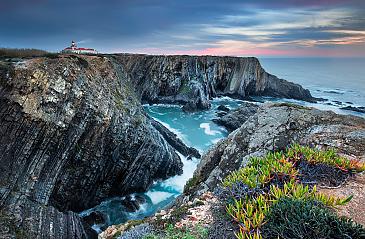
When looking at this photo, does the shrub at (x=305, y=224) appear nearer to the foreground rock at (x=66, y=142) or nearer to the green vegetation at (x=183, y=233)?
the green vegetation at (x=183, y=233)

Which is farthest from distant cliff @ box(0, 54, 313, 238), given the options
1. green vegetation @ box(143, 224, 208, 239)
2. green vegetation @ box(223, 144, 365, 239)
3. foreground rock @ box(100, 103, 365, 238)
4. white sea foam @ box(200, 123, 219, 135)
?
white sea foam @ box(200, 123, 219, 135)

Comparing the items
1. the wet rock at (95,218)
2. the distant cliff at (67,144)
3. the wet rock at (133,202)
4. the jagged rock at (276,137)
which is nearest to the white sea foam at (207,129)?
the distant cliff at (67,144)

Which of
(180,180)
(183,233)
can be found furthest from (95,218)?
(183,233)

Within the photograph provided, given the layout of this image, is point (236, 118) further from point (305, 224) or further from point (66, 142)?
point (305, 224)

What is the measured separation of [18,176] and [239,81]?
57789 millimetres

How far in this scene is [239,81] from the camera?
6519 cm

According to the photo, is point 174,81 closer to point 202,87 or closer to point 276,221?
point 202,87

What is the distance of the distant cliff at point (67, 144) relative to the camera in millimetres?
12305

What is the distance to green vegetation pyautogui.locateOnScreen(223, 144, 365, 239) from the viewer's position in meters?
4.54

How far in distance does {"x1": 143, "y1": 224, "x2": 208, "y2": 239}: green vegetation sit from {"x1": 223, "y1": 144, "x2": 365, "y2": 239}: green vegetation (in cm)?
62

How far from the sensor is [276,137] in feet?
33.4

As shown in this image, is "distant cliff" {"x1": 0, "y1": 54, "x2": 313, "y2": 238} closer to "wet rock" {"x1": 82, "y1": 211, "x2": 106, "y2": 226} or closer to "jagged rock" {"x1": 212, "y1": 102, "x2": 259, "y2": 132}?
"wet rock" {"x1": 82, "y1": 211, "x2": 106, "y2": 226}

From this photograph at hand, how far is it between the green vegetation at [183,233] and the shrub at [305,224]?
112 cm

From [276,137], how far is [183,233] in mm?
6305
